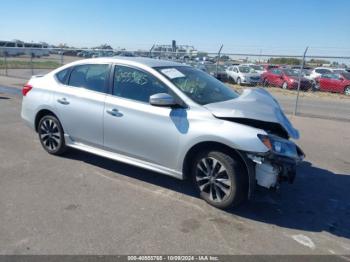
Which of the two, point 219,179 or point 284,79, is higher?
point 284,79

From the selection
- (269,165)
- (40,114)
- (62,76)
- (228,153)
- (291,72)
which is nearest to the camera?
(269,165)

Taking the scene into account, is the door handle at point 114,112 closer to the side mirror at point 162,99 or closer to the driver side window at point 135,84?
the driver side window at point 135,84

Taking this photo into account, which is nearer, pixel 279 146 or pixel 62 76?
pixel 279 146

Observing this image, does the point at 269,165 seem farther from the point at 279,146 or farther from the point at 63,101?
the point at 63,101

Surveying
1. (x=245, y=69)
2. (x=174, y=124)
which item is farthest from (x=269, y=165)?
(x=245, y=69)

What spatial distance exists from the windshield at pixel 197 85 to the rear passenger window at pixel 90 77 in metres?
0.90

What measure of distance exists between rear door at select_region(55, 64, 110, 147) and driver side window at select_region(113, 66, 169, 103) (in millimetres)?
218

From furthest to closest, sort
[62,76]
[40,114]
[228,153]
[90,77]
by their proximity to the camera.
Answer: [40,114] → [62,76] → [90,77] → [228,153]

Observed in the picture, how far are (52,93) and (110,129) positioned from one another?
55.6 inches

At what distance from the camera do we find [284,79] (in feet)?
77.3

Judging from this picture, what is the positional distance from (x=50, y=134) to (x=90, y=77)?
125 centimetres

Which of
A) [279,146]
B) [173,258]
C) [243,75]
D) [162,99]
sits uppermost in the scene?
[162,99]

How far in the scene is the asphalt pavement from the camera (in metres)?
3.36

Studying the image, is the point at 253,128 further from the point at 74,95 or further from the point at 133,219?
the point at 74,95
